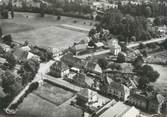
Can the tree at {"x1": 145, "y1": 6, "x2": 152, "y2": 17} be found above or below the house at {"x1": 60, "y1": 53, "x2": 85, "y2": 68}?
above

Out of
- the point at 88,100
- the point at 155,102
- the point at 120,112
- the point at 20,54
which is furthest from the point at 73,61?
the point at 120,112

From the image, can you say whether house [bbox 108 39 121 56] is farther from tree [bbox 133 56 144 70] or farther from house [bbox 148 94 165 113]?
house [bbox 148 94 165 113]

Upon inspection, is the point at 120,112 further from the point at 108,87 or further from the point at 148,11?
the point at 148,11

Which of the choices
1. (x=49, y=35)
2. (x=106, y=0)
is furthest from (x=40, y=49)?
(x=106, y=0)

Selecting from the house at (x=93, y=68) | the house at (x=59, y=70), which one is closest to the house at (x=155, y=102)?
the house at (x=93, y=68)

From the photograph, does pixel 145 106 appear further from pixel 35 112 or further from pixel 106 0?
pixel 106 0

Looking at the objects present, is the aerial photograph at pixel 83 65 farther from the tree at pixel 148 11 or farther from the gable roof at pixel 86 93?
the gable roof at pixel 86 93

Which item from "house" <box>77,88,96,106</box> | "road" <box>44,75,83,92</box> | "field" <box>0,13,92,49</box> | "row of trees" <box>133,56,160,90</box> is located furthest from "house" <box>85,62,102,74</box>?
"field" <box>0,13,92,49</box>
